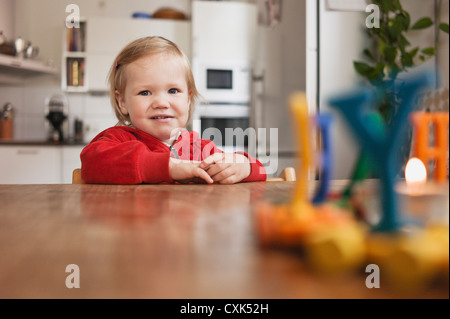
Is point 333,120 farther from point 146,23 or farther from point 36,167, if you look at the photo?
point 146,23

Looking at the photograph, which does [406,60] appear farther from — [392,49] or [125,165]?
[125,165]

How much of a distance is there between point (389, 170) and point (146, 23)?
11.6 feet

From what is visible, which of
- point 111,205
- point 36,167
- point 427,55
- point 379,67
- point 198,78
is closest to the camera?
point 111,205

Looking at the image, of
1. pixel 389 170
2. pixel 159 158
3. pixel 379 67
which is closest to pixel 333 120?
pixel 389 170

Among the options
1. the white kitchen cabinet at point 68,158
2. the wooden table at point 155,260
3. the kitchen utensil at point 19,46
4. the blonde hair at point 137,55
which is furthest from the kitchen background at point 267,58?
the wooden table at point 155,260

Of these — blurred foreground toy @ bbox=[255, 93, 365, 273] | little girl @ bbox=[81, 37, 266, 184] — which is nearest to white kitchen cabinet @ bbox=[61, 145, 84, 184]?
little girl @ bbox=[81, 37, 266, 184]

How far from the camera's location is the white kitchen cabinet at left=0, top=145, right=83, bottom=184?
119 inches

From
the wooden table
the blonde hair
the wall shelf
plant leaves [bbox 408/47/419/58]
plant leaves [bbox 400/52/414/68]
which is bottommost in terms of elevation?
the wooden table

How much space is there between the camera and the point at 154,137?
1.16 m

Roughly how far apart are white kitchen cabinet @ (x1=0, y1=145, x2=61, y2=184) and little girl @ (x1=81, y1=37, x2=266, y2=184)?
1.93 meters

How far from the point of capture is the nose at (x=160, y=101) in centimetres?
112

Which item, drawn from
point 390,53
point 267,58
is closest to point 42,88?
point 267,58

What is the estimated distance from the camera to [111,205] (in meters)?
0.44

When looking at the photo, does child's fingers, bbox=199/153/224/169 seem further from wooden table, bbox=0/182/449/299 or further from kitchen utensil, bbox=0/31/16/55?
kitchen utensil, bbox=0/31/16/55
